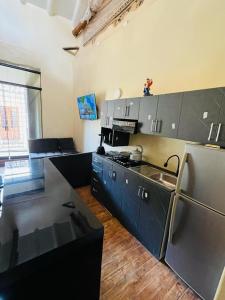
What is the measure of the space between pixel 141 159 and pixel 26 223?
1.94m

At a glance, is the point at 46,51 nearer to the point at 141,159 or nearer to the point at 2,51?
the point at 2,51

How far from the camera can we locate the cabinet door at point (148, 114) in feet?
6.45

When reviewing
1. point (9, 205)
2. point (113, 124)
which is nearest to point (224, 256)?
point (9, 205)

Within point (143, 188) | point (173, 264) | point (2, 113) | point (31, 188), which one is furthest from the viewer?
point (2, 113)

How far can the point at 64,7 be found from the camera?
3.70 meters

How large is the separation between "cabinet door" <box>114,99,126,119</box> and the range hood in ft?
0.27

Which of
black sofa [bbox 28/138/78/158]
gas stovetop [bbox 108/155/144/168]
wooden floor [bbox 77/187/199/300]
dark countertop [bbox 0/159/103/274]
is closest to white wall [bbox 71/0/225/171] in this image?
gas stovetop [bbox 108/155/144/168]

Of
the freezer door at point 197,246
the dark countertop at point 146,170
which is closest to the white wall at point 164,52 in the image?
the dark countertop at point 146,170

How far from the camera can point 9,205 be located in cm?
111

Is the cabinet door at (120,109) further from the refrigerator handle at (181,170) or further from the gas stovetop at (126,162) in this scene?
the refrigerator handle at (181,170)

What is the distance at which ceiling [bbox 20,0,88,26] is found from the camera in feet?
11.4

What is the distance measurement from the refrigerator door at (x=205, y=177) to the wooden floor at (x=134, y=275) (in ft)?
3.06

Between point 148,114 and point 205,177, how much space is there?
3.47ft

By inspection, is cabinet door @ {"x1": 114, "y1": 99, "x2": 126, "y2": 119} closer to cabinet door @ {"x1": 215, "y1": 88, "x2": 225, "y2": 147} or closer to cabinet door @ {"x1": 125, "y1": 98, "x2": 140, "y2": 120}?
cabinet door @ {"x1": 125, "y1": 98, "x2": 140, "y2": 120}
